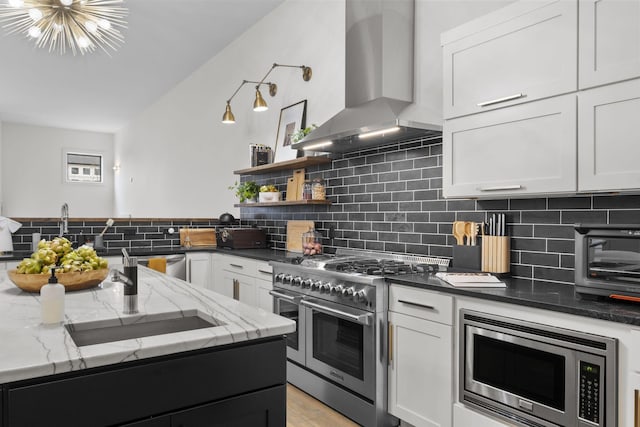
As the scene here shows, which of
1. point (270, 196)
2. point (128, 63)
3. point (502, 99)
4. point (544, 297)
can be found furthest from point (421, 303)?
point (128, 63)

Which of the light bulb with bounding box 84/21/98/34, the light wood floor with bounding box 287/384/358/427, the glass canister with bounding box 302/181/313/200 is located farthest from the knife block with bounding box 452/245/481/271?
the light bulb with bounding box 84/21/98/34

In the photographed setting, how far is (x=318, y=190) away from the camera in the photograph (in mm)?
3836

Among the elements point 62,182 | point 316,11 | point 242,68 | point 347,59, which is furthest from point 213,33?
point 62,182

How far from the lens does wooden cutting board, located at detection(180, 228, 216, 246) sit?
15.9 feet

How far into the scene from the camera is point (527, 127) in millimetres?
2141

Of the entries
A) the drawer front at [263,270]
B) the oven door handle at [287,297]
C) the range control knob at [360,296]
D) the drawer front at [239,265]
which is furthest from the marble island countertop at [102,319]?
the drawer front at [239,265]

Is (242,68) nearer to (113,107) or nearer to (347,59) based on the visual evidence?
→ (347,59)

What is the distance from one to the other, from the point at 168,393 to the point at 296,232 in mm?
3031

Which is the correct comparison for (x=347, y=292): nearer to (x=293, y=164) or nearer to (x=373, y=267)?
(x=373, y=267)

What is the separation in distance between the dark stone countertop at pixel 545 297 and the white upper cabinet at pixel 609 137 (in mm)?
478

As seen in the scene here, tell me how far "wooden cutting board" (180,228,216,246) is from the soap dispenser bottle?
3524mm

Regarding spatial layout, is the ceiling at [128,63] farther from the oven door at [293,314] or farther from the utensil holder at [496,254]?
the utensil holder at [496,254]

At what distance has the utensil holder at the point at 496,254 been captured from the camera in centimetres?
251

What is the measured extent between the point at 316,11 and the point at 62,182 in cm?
802
